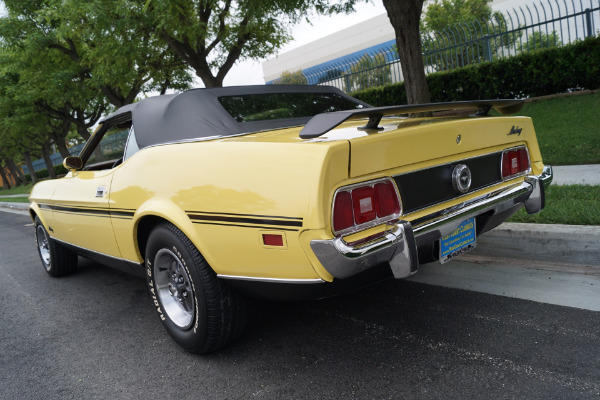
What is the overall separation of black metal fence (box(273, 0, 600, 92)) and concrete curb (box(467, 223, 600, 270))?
26.7ft

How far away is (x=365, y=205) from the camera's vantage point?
2127 mm

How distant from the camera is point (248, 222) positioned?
2.21 m

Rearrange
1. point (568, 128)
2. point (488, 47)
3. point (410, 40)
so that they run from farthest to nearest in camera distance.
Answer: point (488, 47)
point (568, 128)
point (410, 40)

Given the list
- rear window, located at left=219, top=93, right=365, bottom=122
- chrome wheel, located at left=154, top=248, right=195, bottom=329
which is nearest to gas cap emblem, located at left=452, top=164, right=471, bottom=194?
rear window, located at left=219, top=93, right=365, bottom=122

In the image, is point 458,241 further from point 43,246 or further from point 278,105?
point 43,246

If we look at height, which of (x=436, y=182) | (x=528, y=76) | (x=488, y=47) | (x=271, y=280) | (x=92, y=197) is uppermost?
(x=488, y=47)

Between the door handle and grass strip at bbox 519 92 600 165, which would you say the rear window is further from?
grass strip at bbox 519 92 600 165

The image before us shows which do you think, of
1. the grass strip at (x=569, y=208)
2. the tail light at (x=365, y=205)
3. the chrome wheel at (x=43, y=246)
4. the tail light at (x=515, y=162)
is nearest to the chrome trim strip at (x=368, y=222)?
the tail light at (x=365, y=205)

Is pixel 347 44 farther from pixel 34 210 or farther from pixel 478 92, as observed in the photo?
pixel 34 210

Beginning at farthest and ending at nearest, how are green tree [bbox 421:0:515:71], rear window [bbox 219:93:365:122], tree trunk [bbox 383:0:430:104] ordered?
green tree [bbox 421:0:515:71] → tree trunk [bbox 383:0:430:104] → rear window [bbox 219:93:365:122]

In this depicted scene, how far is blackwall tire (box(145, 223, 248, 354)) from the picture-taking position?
2.50 metres

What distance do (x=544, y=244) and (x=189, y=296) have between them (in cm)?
260

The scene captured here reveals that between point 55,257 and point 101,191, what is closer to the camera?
point 101,191

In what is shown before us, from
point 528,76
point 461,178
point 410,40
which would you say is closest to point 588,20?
point 528,76
